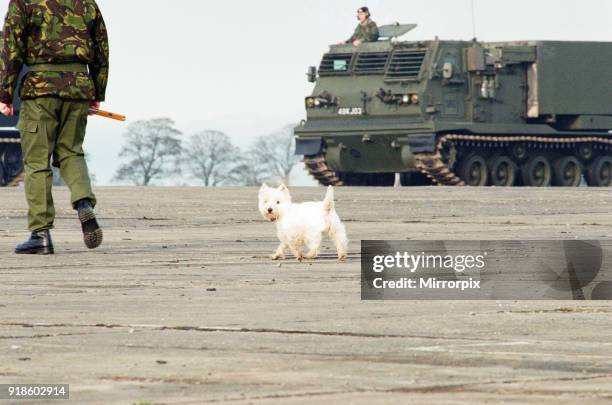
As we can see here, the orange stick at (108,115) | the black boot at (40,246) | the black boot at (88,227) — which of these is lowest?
the black boot at (40,246)

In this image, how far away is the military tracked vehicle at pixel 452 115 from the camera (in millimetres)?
42938

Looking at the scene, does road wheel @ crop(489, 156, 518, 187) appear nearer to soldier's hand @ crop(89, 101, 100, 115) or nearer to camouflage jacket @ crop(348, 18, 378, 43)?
camouflage jacket @ crop(348, 18, 378, 43)

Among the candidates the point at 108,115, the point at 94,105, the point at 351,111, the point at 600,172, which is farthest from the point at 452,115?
the point at 94,105

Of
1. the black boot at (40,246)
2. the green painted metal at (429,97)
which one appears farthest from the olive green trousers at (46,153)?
the green painted metal at (429,97)

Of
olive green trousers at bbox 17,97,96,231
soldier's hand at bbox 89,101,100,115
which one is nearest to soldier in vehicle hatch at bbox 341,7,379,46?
soldier's hand at bbox 89,101,100,115

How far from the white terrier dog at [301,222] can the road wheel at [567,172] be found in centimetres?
3401

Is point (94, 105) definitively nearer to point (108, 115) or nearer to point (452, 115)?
point (108, 115)

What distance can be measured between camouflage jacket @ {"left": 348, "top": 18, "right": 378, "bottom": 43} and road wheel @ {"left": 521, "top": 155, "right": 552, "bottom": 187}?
16.3ft

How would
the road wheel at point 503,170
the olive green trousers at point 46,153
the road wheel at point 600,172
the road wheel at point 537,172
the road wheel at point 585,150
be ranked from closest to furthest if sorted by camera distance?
the olive green trousers at point 46,153, the road wheel at point 503,170, the road wheel at point 537,172, the road wheel at point 585,150, the road wheel at point 600,172

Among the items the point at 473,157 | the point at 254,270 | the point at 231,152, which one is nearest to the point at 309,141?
the point at 473,157

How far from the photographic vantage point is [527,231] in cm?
1650

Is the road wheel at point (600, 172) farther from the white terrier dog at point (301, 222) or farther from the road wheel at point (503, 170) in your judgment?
the white terrier dog at point (301, 222)

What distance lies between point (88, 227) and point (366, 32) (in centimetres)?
3222

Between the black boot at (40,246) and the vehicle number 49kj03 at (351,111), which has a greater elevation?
the black boot at (40,246)
